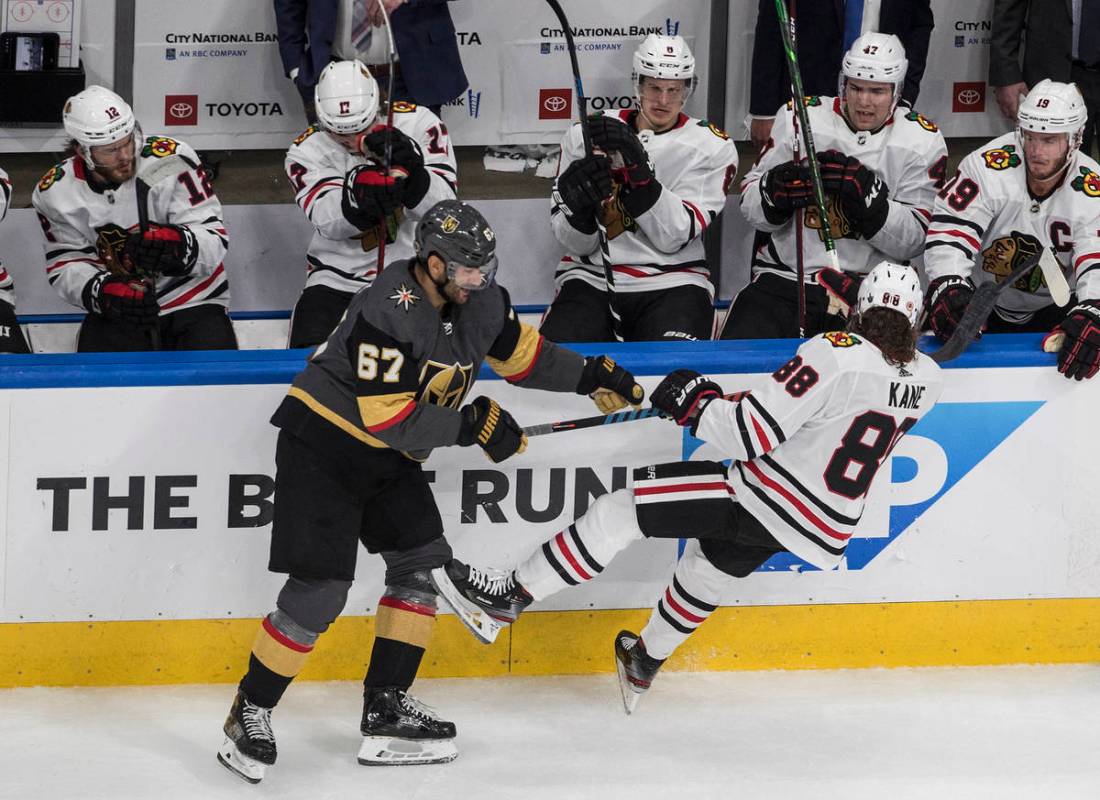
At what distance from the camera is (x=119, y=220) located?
4609 mm

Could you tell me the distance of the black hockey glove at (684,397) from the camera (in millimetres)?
3475

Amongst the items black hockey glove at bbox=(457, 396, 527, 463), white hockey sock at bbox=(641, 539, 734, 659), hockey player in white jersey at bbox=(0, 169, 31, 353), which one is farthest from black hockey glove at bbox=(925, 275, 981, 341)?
hockey player in white jersey at bbox=(0, 169, 31, 353)

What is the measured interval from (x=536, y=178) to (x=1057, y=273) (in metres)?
2.13

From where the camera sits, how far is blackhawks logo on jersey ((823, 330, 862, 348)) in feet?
11.1

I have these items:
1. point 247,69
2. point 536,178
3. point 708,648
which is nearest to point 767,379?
point 708,648

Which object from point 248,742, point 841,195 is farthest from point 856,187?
point 248,742

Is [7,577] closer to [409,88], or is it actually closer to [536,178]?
[409,88]

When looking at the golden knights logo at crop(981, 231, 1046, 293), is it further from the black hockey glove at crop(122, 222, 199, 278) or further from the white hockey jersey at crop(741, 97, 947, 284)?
the black hockey glove at crop(122, 222, 199, 278)

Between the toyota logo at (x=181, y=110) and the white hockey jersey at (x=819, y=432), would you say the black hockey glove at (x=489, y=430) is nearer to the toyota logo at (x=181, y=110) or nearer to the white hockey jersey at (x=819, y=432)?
the white hockey jersey at (x=819, y=432)

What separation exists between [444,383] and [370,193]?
3.71ft

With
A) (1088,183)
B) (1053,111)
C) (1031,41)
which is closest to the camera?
(1053,111)

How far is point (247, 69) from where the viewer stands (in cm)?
539

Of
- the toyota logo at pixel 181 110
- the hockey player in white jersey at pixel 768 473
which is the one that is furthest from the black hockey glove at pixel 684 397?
the toyota logo at pixel 181 110

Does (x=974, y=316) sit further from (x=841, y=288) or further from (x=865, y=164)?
(x=865, y=164)
